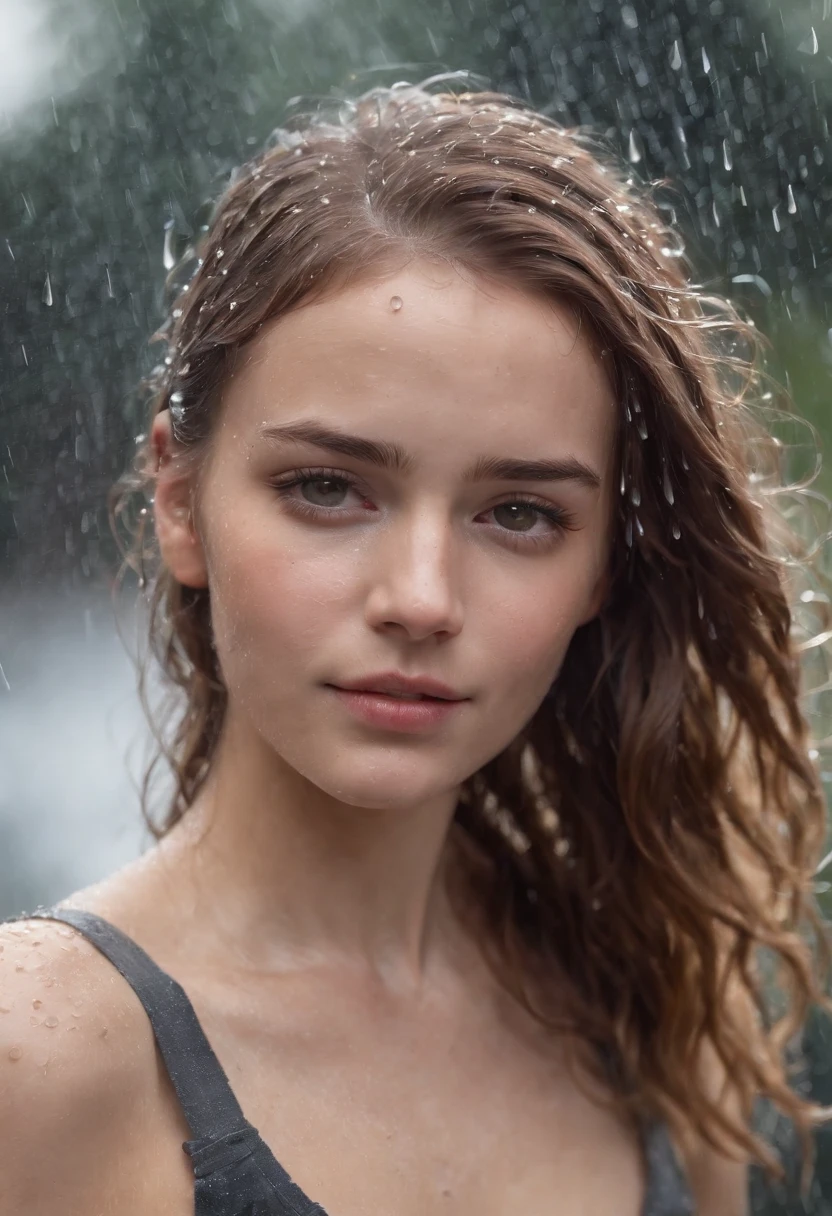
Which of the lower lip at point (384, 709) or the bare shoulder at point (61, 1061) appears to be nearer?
the bare shoulder at point (61, 1061)

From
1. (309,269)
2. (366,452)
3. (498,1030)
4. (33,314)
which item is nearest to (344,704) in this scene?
(366,452)

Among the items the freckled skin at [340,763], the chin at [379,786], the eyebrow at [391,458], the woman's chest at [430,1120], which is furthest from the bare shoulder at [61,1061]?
the eyebrow at [391,458]

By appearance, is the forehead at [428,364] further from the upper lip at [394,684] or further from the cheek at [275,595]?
the upper lip at [394,684]

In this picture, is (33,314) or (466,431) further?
(33,314)

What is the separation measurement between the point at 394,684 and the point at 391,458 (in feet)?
0.76

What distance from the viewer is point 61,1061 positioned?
1400 mm

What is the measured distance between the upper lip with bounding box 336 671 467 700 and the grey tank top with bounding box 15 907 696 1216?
35cm

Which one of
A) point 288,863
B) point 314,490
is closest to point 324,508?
point 314,490

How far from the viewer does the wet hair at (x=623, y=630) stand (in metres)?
1.65

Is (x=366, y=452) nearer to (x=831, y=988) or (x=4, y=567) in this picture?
(x=4, y=567)

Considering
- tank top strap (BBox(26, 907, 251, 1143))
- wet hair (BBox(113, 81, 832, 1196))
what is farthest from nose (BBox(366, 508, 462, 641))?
tank top strap (BBox(26, 907, 251, 1143))

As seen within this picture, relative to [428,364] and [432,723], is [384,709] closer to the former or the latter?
[432,723]

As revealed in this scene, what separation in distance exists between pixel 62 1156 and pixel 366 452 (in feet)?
2.41

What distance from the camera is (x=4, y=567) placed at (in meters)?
4.04
